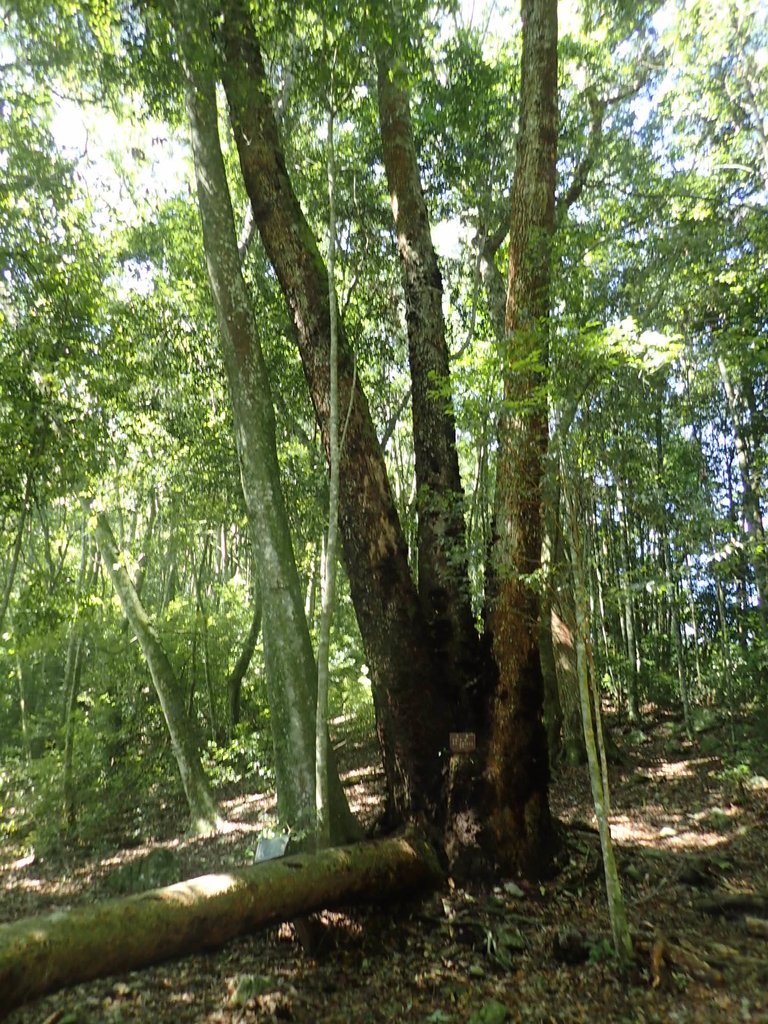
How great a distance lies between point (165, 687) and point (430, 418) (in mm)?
5067

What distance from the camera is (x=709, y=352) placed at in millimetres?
7520

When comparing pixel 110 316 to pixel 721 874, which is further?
pixel 110 316

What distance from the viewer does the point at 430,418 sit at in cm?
588

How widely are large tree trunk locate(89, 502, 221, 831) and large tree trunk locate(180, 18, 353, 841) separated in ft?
11.3

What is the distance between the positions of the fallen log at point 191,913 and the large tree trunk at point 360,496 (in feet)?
2.39

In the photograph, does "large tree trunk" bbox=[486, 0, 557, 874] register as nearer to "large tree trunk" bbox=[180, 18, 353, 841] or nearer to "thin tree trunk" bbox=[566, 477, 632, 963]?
"thin tree trunk" bbox=[566, 477, 632, 963]

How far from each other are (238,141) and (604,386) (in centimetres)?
396

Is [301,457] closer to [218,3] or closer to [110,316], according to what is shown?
[110,316]

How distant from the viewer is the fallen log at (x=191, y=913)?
2.92 metres

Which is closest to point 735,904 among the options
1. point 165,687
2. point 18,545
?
point 165,687

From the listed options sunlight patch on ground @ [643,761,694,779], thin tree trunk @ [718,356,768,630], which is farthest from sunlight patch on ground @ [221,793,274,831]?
thin tree trunk @ [718,356,768,630]

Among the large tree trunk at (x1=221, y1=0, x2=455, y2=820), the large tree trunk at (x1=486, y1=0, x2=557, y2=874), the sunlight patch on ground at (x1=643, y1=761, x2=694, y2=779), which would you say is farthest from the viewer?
the sunlight patch on ground at (x1=643, y1=761, x2=694, y2=779)

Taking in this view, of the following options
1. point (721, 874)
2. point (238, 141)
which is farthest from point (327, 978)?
point (238, 141)

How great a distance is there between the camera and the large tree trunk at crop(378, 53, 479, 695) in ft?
17.6
